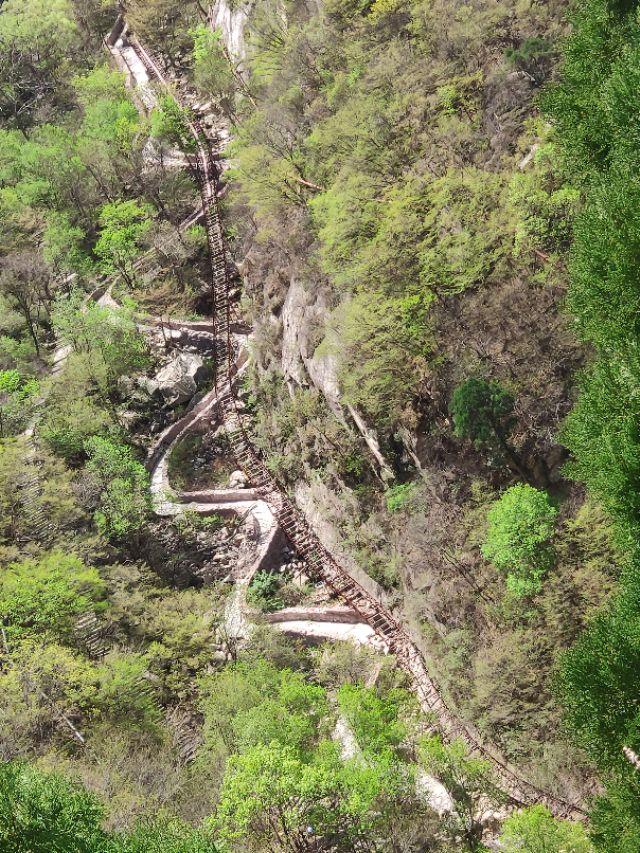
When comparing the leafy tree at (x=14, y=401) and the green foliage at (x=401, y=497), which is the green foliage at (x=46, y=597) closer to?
the leafy tree at (x=14, y=401)

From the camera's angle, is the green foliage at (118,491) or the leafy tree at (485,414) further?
the green foliage at (118,491)

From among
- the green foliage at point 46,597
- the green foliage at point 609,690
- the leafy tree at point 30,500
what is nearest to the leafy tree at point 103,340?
the leafy tree at point 30,500

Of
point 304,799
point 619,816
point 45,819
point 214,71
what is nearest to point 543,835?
point 619,816

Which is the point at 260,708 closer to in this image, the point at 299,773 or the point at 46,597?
the point at 299,773

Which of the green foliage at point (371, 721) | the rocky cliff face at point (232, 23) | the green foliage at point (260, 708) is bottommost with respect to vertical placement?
the green foliage at point (371, 721)

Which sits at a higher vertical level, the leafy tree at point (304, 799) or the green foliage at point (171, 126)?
the green foliage at point (171, 126)

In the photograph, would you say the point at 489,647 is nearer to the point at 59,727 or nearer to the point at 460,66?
the point at 59,727
